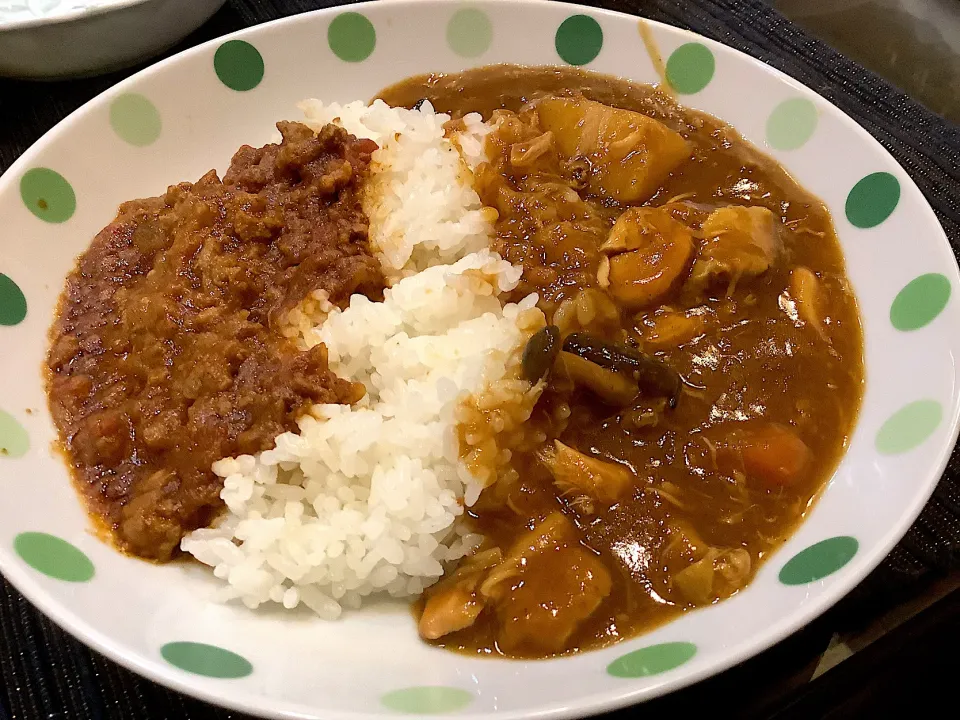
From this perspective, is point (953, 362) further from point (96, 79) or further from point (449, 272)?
point (96, 79)

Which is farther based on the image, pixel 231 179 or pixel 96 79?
pixel 96 79

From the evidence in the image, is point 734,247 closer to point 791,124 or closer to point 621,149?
point 621,149

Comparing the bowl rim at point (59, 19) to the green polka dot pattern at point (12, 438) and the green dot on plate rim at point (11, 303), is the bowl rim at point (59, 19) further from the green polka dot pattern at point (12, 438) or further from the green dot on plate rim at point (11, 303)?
the green polka dot pattern at point (12, 438)

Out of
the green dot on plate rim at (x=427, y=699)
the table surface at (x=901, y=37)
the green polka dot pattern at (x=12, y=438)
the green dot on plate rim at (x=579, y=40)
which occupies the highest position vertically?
the table surface at (x=901, y=37)

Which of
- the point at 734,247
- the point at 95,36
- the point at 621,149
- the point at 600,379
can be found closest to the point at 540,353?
the point at 600,379

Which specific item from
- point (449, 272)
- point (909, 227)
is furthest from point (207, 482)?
point (909, 227)

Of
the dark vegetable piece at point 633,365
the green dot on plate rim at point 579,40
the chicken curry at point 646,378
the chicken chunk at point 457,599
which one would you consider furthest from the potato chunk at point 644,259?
the green dot on plate rim at point 579,40

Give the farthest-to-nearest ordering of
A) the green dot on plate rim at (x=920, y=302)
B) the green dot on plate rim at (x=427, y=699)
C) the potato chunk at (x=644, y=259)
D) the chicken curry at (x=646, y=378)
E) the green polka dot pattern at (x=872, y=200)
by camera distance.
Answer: the green polka dot pattern at (x=872, y=200) < the potato chunk at (x=644, y=259) < the green dot on plate rim at (x=920, y=302) < the chicken curry at (x=646, y=378) < the green dot on plate rim at (x=427, y=699)
